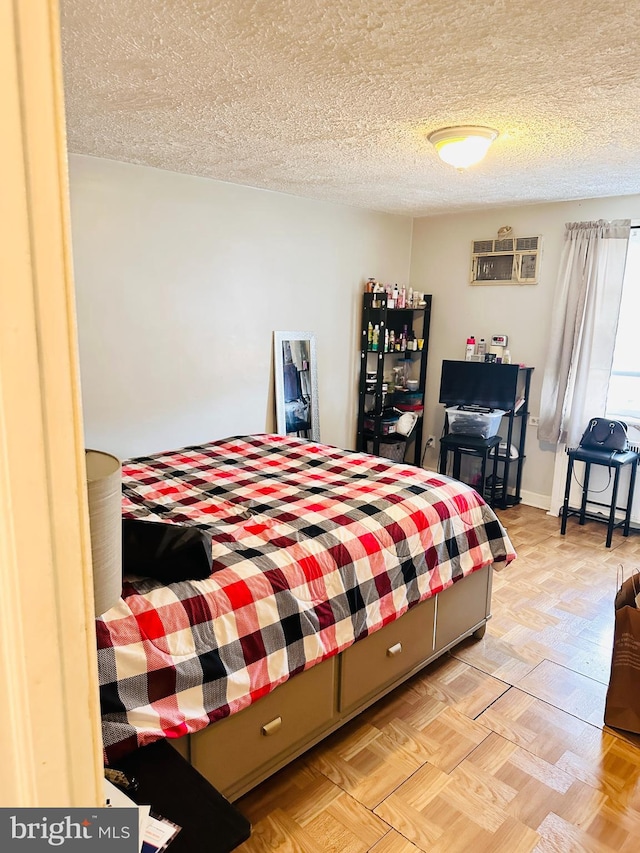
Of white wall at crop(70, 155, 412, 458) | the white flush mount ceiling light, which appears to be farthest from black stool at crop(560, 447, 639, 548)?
the white flush mount ceiling light

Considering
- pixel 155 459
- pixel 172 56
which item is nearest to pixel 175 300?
pixel 155 459

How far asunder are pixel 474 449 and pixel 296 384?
4.81ft

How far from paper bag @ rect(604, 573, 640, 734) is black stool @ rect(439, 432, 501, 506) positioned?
7.02 ft

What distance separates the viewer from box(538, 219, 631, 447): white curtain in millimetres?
4008

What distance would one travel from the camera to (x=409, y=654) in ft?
7.82

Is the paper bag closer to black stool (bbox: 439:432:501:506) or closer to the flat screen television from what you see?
black stool (bbox: 439:432:501:506)

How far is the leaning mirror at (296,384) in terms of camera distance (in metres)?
4.29

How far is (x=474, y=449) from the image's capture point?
4.43 meters

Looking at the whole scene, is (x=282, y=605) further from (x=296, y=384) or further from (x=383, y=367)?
(x=383, y=367)

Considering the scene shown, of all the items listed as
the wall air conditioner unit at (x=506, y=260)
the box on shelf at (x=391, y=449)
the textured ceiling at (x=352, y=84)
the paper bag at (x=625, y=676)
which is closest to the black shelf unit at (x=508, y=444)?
the box on shelf at (x=391, y=449)

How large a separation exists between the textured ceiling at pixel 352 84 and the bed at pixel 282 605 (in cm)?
159

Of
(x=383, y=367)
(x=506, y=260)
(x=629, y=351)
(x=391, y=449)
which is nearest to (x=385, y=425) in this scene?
(x=391, y=449)

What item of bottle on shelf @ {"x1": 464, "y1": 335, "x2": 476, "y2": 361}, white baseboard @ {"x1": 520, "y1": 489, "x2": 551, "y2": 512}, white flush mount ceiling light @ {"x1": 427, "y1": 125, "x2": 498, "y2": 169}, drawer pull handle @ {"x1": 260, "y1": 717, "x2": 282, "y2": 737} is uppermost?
white flush mount ceiling light @ {"x1": 427, "y1": 125, "x2": 498, "y2": 169}

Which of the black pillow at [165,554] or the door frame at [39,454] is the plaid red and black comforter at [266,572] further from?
the door frame at [39,454]
